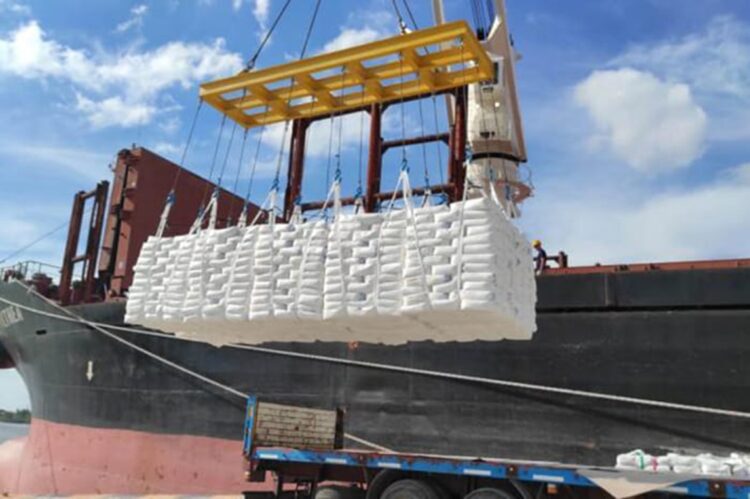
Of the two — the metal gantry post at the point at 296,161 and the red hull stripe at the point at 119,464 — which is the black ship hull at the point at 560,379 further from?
the metal gantry post at the point at 296,161

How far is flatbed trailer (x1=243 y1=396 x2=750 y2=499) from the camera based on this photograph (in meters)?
5.50

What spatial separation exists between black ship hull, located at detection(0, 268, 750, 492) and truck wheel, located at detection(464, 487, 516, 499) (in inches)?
80.1

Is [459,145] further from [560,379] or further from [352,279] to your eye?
[352,279]

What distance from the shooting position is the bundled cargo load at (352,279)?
427cm

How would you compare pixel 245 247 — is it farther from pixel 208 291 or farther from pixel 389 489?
pixel 389 489

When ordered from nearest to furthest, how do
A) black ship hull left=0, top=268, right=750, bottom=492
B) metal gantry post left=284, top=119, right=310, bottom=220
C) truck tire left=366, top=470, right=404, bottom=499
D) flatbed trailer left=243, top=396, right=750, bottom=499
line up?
1. flatbed trailer left=243, top=396, right=750, bottom=499
2. truck tire left=366, top=470, right=404, bottom=499
3. black ship hull left=0, top=268, right=750, bottom=492
4. metal gantry post left=284, top=119, right=310, bottom=220

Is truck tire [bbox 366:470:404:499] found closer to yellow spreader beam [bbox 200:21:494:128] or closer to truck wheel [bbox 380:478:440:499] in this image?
truck wheel [bbox 380:478:440:499]

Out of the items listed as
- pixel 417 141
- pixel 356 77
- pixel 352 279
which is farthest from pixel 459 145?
pixel 352 279

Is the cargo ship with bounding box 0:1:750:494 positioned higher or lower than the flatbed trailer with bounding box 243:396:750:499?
higher

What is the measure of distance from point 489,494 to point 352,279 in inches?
117

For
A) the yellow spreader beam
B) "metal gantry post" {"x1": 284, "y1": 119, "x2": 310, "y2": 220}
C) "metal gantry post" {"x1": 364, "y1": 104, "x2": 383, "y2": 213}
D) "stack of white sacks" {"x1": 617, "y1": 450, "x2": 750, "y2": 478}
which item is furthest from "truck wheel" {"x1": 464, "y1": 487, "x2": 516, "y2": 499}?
"metal gantry post" {"x1": 284, "y1": 119, "x2": 310, "y2": 220}

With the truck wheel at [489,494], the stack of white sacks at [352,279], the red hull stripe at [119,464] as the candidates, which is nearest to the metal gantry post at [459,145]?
the red hull stripe at [119,464]

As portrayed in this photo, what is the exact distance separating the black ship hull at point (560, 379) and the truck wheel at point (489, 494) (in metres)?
2.03

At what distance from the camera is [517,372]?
851 centimetres
